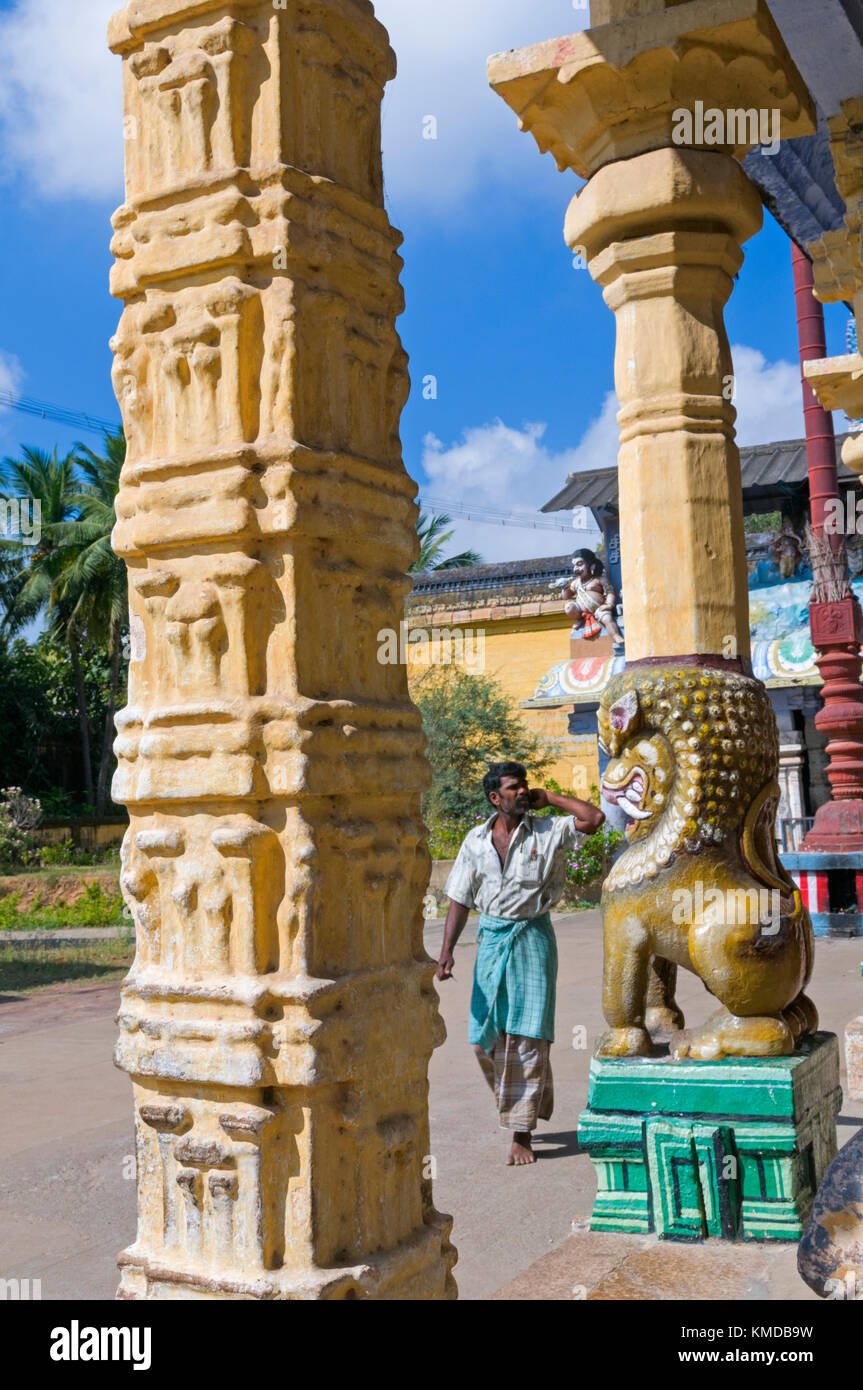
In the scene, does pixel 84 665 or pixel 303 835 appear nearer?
pixel 303 835

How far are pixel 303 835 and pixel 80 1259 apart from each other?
2640mm

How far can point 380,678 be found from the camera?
191cm

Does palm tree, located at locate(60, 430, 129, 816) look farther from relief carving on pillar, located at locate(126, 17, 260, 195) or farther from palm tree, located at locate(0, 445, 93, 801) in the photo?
relief carving on pillar, located at locate(126, 17, 260, 195)

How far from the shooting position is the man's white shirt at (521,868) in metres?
4.61

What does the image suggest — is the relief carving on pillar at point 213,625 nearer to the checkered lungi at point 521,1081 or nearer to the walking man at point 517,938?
the walking man at point 517,938

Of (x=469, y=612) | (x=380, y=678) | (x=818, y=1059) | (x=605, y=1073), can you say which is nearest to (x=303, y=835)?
(x=380, y=678)

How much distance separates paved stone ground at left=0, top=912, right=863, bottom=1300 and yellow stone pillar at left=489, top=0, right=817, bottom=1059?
57 cm

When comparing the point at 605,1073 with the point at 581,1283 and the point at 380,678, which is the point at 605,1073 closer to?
the point at 581,1283

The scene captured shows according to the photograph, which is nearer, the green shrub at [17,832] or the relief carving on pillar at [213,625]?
the relief carving on pillar at [213,625]

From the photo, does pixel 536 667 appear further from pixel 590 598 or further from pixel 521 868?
pixel 521 868

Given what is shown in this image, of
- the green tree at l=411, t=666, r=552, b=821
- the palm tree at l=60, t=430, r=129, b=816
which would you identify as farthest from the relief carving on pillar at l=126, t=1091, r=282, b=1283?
the palm tree at l=60, t=430, r=129, b=816

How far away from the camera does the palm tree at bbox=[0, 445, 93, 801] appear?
23500 millimetres

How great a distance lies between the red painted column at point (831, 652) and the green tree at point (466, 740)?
597 cm

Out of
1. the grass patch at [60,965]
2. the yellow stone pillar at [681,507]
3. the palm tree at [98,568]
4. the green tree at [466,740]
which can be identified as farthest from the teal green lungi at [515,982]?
the palm tree at [98,568]
